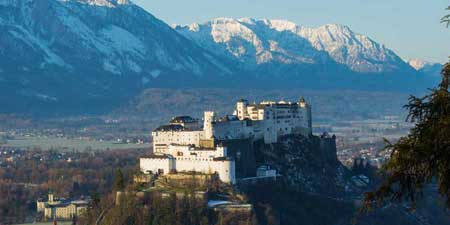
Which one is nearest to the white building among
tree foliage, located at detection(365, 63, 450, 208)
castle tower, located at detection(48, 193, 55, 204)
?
castle tower, located at detection(48, 193, 55, 204)

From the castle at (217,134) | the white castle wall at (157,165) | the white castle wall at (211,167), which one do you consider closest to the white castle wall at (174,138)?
the castle at (217,134)

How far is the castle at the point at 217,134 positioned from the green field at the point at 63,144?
2154 inches

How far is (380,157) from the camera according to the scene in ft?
329

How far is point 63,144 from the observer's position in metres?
130

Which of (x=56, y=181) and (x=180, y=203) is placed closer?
(x=180, y=203)

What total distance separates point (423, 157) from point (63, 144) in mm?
122985

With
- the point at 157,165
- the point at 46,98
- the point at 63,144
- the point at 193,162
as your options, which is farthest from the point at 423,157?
the point at 46,98

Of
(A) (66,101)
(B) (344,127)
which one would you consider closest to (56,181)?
(B) (344,127)

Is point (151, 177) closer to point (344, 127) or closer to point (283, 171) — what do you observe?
point (283, 171)

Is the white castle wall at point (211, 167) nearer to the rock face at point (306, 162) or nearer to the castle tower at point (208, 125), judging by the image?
the castle tower at point (208, 125)

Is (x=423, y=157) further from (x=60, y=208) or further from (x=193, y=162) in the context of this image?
(x=60, y=208)

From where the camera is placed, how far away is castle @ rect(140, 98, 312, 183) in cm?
5459

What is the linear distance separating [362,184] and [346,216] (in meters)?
10.5

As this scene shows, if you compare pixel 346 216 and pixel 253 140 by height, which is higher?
pixel 253 140
